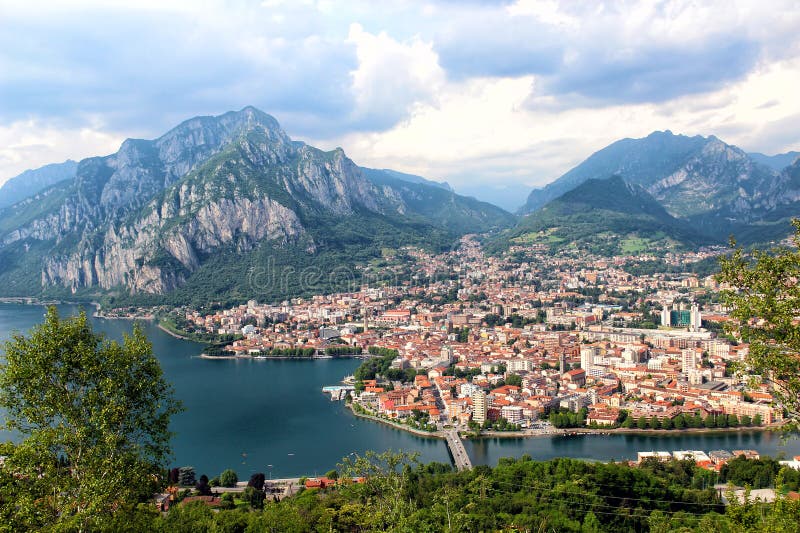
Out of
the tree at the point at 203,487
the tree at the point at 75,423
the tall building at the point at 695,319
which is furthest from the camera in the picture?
the tall building at the point at 695,319

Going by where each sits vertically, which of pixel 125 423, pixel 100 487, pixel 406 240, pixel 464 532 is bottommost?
pixel 464 532

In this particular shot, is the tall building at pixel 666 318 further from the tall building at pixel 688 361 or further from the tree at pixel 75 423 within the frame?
the tree at pixel 75 423

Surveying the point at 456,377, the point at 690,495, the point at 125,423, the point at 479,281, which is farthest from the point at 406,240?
the point at 125,423

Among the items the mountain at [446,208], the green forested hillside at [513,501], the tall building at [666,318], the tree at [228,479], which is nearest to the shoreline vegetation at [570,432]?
the green forested hillside at [513,501]

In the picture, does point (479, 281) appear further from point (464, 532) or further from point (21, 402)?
point (21, 402)

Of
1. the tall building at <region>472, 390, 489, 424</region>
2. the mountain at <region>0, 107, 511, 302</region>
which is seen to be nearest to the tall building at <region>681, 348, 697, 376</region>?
the tall building at <region>472, 390, 489, 424</region>

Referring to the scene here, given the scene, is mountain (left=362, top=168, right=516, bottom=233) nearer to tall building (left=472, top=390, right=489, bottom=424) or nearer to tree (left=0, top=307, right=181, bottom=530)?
tall building (left=472, top=390, right=489, bottom=424)
